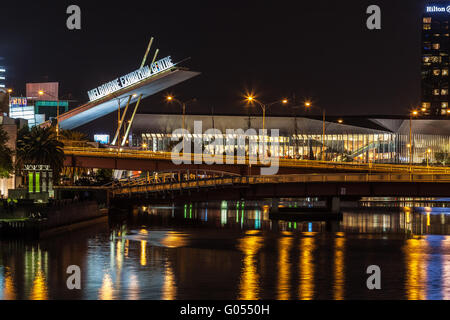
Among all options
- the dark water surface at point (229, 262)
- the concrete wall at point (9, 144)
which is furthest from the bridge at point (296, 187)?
the concrete wall at point (9, 144)

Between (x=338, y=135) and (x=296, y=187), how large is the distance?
10462cm

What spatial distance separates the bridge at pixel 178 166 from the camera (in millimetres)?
→ 81688

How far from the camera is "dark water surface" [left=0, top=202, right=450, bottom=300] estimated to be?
31.5 meters

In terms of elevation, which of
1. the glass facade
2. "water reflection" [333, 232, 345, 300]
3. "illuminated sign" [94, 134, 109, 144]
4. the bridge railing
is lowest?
"water reflection" [333, 232, 345, 300]

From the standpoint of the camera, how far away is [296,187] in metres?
69.4

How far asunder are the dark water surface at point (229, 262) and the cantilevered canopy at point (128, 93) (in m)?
58.6

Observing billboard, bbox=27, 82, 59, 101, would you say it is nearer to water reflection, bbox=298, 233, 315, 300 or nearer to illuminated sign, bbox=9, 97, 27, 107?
illuminated sign, bbox=9, 97, 27, 107

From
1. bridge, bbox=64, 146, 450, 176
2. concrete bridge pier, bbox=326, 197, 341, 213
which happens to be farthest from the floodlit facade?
concrete bridge pier, bbox=326, 197, 341, 213

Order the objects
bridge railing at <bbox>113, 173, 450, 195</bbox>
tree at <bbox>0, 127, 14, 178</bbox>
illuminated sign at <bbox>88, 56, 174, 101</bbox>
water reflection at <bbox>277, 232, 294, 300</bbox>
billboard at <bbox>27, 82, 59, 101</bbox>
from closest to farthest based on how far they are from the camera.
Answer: water reflection at <bbox>277, 232, 294, 300</bbox>, bridge railing at <bbox>113, 173, 450, 195</bbox>, tree at <bbox>0, 127, 14, 178</bbox>, illuminated sign at <bbox>88, 56, 174, 101</bbox>, billboard at <bbox>27, 82, 59, 101</bbox>

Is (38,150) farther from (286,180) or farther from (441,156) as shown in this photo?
(441,156)

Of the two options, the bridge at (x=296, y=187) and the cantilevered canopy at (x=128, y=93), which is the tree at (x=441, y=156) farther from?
the bridge at (x=296, y=187)

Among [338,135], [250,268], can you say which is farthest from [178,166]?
[338,135]

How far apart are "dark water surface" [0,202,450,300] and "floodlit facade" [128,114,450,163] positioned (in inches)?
4142
